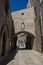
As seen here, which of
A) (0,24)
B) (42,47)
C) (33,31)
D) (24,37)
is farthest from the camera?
(24,37)

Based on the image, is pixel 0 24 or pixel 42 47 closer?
pixel 0 24

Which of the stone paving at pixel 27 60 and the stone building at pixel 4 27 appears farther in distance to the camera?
the stone building at pixel 4 27

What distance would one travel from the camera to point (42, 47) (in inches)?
575

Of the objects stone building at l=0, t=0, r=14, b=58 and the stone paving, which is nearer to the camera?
the stone paving

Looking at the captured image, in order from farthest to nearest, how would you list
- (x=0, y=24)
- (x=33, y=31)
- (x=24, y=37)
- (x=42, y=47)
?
1. (x=24, y=37)
2. (x=33, y=31)
3. (x=42, y=47)
4. (x=0, y=24)

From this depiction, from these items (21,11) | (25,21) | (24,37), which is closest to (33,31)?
(25,21)

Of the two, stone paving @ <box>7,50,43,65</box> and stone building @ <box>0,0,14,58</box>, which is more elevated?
stone building @ <box>0,0,14,58</box>

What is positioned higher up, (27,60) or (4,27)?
(4,27)

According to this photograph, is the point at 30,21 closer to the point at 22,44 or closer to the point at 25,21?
the point at 25,21

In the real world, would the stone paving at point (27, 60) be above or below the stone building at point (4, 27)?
below

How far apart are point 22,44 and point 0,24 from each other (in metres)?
24.8

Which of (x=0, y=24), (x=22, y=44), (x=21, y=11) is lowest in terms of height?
(x=22, y=44)

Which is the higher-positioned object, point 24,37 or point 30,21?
point 30,21

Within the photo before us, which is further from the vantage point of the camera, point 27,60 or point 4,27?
point 4,27
